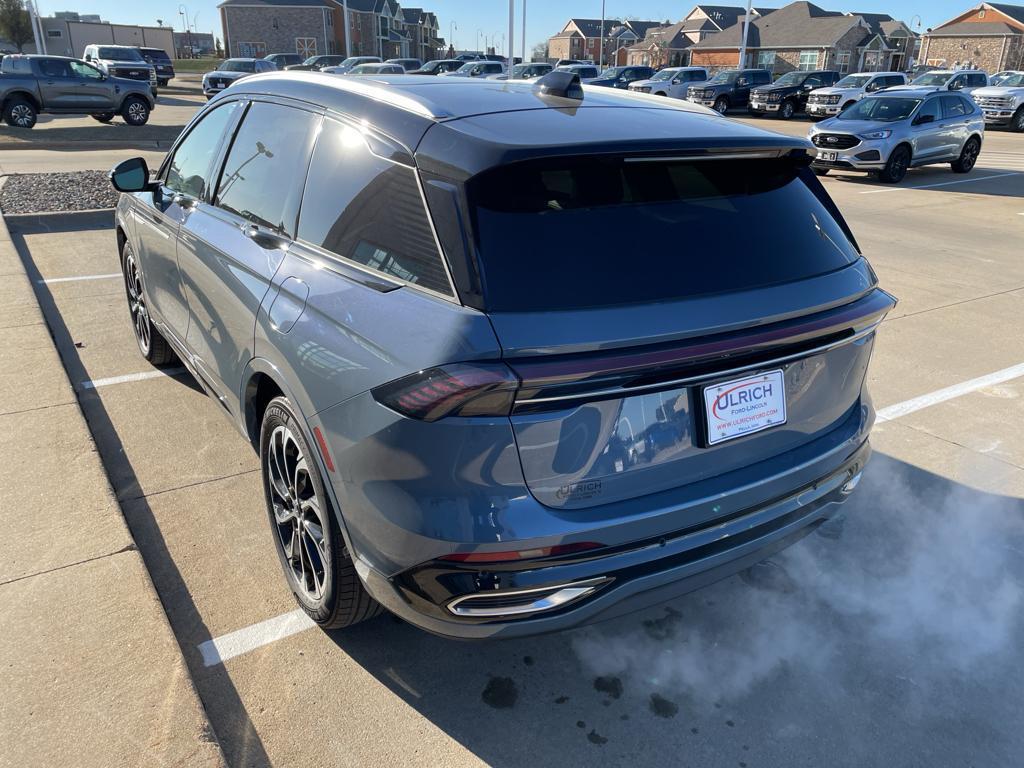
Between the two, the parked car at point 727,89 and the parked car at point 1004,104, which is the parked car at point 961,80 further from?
the parked car at point 727,89

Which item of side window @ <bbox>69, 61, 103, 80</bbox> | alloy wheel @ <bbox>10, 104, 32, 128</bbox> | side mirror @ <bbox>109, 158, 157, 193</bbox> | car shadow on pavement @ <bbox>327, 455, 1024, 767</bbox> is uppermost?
side window @ <bbox>69, 61, 103, 80</bbox>

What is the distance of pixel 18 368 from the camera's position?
4.92 metres

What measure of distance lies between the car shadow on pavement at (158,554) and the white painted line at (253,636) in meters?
0.04

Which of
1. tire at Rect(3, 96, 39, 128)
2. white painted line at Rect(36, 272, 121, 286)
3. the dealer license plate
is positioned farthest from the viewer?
tire at Rect(3, 96, 39, 128)

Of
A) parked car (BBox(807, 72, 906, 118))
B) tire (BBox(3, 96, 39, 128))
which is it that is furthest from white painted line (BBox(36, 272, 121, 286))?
parked car (BBox(807, 72, 906, 118))

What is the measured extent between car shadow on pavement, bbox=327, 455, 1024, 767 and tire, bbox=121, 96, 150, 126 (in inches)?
914

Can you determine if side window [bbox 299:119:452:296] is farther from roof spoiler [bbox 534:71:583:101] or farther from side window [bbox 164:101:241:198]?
side window [bbox 164:101:241:198]

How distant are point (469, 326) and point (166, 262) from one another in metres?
2.77

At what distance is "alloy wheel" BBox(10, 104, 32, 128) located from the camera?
19797mm

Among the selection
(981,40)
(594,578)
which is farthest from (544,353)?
(981,40)

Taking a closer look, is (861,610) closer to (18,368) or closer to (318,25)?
(18,368)

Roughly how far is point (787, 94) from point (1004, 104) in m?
7.61

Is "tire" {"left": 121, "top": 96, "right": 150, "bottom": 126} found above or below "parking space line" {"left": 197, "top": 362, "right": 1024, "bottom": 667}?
above

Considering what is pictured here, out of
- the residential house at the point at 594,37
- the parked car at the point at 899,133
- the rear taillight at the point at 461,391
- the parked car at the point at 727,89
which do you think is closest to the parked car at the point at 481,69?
the parked car at the point at 727,89
